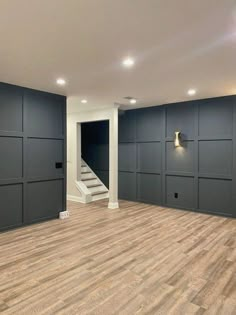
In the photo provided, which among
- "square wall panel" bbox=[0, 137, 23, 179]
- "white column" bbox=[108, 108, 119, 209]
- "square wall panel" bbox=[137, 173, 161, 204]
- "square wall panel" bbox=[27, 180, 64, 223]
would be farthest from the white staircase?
"square wall panel" bbox=[0, 137, 23, 179]

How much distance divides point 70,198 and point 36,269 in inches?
162

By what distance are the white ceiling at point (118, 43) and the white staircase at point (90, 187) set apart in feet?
10.4

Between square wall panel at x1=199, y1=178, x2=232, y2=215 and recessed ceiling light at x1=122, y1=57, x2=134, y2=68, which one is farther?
square wall panel at x1=199, y1=178, x2=232, y2=215

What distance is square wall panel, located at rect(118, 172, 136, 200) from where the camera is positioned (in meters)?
6.63

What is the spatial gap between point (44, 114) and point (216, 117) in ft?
12.1

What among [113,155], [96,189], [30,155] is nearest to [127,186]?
[96,189]

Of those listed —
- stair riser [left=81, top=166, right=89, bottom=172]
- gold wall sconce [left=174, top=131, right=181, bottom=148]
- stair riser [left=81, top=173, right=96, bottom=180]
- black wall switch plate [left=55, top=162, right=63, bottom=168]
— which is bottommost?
stair riser [left=81, top=173, right=96, bottom=180]

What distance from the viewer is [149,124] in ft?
20.5

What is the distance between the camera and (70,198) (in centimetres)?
684

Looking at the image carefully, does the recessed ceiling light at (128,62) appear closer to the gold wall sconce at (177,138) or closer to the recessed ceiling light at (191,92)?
the recessed ceiling light at (191,92)

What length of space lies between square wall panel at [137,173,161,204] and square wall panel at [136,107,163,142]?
3.36 feet

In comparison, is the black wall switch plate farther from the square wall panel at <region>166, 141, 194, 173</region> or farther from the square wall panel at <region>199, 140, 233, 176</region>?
the square wall panel at <region>199, 140, 233, 176</region>

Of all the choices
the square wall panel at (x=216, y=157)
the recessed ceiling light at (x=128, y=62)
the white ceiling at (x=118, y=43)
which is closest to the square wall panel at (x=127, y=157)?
the square wall panel at (x=216, y=157)

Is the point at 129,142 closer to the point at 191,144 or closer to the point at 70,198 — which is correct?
the point at 191,144
